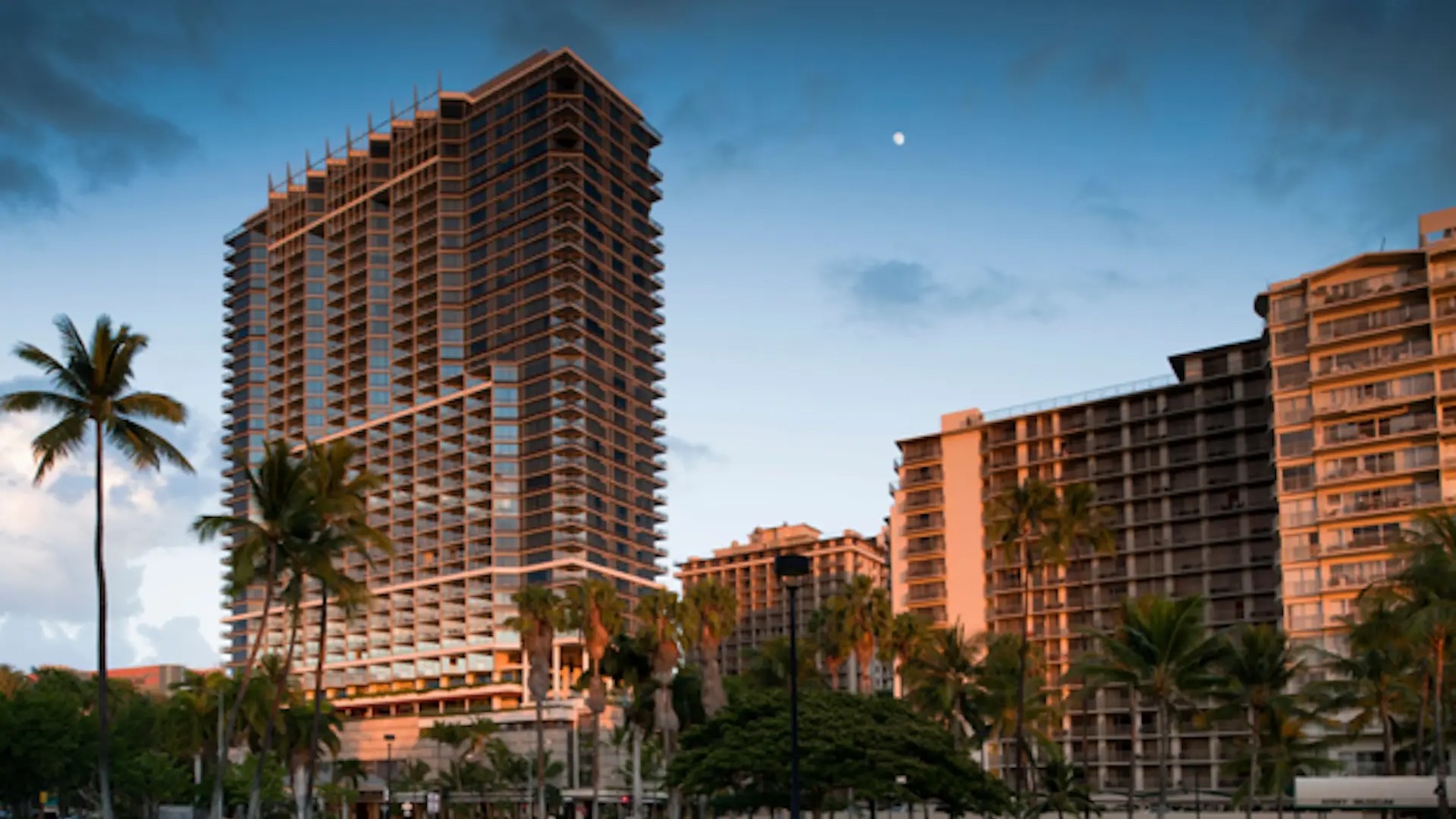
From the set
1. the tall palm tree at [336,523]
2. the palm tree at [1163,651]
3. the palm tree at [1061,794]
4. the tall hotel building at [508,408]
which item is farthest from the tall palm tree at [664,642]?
the tall hotel building at [508,408]

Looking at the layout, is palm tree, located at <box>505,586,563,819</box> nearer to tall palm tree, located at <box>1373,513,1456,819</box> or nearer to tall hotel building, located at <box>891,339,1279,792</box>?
tall hotel building, located at <box>891,339,1279,792</box>

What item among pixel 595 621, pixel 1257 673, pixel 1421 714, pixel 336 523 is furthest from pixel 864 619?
pixel 336 523

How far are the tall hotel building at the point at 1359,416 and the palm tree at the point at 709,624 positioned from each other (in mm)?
44365

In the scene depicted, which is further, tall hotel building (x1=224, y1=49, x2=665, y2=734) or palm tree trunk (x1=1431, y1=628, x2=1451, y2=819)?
tall hotel building (x1=224, y1=49, x2=665, y2=734)

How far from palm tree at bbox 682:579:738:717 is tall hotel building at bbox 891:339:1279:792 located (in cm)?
3553

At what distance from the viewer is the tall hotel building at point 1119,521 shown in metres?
125

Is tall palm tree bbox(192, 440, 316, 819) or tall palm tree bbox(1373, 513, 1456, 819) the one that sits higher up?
tall palm tree bbox(192, 440, 316, 819)

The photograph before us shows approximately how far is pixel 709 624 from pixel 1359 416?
53193 millimetres

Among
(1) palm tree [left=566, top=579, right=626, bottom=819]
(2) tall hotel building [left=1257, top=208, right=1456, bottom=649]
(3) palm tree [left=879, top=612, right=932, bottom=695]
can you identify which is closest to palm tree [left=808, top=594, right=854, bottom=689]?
(3) palm tree [left=879, top=612, right=932, bottom=695]

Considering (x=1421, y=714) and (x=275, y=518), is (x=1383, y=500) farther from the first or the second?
(x=275, y=518)

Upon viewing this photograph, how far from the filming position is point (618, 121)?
19962 cm

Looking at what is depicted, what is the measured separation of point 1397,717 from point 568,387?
368ft

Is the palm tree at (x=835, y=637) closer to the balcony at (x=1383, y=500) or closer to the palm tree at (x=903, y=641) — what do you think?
the palm tree at (x=903, y=641)

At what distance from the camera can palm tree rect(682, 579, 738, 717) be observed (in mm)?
86750
